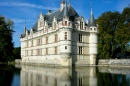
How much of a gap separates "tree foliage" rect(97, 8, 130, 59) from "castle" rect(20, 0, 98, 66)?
423cm

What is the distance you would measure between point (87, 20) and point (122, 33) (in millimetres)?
6947

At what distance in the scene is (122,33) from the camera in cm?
3488

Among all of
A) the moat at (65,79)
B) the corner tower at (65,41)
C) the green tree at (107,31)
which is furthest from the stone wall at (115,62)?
the moat at (65,79)

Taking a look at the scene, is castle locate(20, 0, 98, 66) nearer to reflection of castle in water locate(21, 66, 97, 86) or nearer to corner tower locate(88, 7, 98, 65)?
corner tower locate(88, 7, 98, 65)

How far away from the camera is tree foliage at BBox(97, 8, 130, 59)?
3516cm

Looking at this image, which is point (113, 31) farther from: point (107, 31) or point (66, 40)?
point (66, 40)

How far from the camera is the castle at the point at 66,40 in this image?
29.7 m

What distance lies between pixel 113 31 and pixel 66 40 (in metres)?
13.1

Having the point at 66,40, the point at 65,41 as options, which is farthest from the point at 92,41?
the point at 65,41

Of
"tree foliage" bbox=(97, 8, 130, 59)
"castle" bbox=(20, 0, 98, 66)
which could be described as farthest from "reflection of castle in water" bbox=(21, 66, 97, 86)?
"tree foliage" bbox=(97, 8, 130, 59)

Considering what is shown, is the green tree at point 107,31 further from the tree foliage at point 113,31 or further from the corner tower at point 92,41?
the corner tower at point 92,41

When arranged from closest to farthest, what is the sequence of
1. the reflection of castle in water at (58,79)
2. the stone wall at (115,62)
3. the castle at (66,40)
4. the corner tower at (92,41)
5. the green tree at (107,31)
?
the reflection of castle in water at (58,79) → the castle at (66,40) → the stone wall at (115,62) → the corner tower at (92,41) → the green tree at (107,31)

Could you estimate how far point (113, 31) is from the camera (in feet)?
127

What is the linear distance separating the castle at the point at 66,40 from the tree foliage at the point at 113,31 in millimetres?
4226
